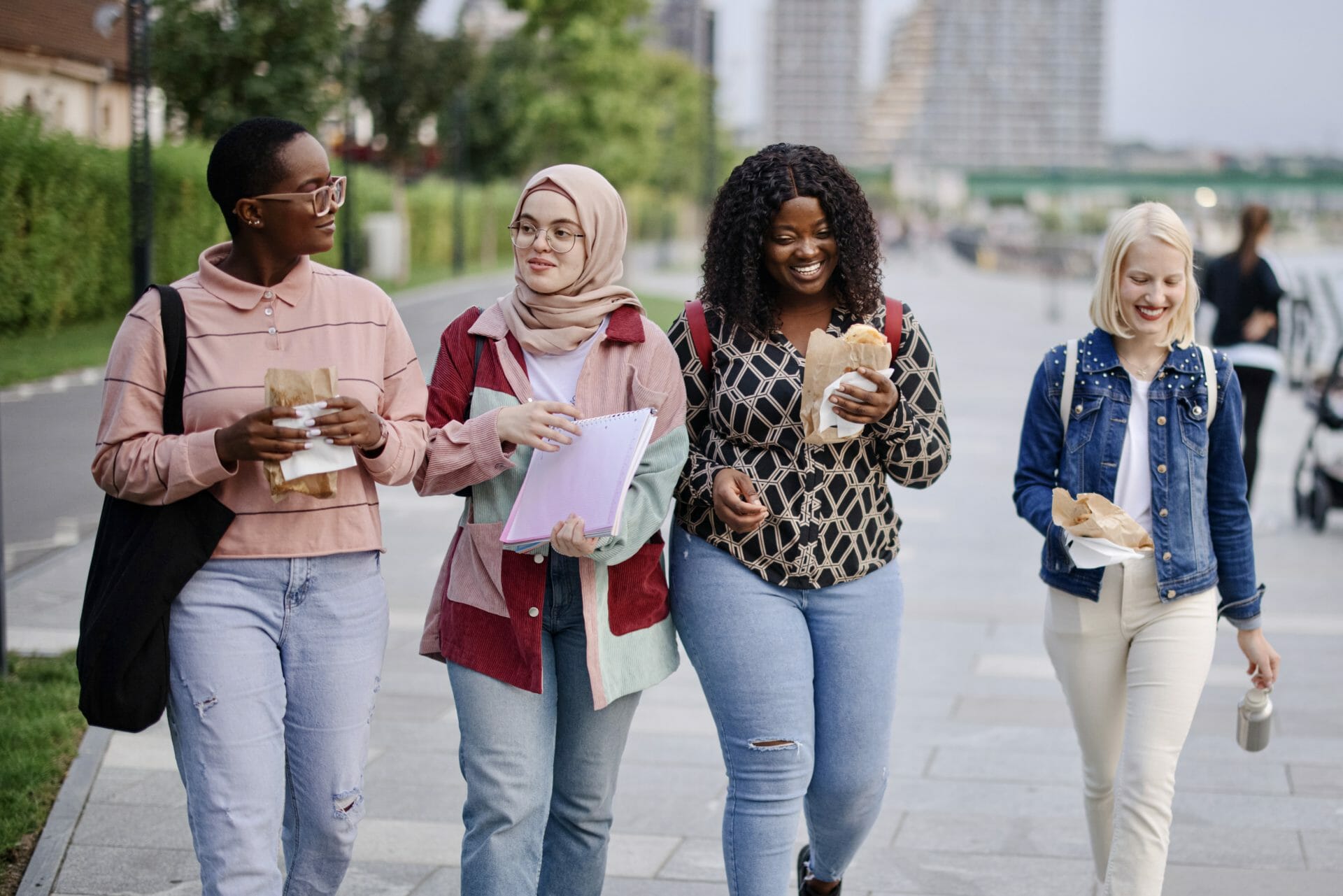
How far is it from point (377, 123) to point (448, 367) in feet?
159

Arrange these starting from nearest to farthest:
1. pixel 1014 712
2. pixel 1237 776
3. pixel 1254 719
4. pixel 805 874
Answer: pixel 1254 719 < pixel 805 874 < pixel 1237 776 < pixel 1014 712

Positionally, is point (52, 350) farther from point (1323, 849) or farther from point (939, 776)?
point (1323, 849)

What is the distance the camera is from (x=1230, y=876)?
172 inches

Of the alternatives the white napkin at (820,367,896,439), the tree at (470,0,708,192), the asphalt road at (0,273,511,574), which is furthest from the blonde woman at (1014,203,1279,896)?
the tree at (470,0,708,192)

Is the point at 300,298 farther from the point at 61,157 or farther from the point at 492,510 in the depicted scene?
the point at 61,157

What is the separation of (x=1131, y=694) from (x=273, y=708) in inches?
71.9

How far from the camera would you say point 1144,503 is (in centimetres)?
356

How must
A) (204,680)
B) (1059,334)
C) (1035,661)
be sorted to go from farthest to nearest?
(1059,334)
(1035,661)
(204,680)

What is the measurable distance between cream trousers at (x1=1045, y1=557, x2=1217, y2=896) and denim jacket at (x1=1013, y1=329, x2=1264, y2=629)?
51mm

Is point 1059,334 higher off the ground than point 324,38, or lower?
lower

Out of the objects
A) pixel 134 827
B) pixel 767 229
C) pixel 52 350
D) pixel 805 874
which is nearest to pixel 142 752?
pixel 134 827

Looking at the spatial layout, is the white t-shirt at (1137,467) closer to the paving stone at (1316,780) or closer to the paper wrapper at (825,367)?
the paper wrapper at (825,367)

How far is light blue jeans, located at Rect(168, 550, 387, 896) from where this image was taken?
117 inches

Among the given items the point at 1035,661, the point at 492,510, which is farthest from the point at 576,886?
the point at 1035,661
